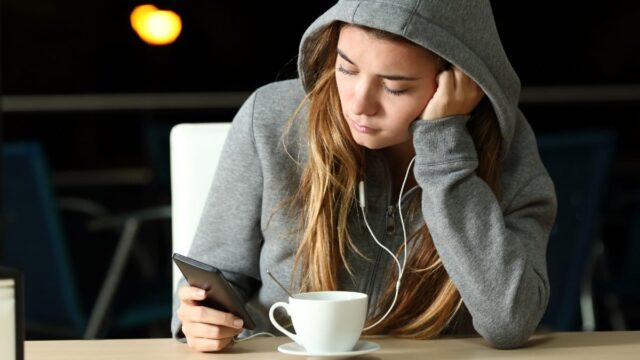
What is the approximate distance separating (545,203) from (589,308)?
167cm

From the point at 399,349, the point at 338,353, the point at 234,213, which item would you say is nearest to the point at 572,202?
the point at 234,213

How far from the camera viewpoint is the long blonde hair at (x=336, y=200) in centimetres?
141

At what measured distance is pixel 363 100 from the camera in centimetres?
128

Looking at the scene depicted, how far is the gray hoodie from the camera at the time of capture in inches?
51.5

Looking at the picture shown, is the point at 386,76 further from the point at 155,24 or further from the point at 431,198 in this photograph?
the point at 155,24

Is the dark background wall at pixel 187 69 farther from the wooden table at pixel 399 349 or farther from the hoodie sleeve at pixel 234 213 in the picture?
the wooden table at pixel 399 349

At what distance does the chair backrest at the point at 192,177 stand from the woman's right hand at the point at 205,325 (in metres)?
0.31

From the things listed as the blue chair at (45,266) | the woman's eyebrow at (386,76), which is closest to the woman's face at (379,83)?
the woman's eyebrow at (386,76)

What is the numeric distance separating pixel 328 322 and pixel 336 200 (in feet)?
1.20

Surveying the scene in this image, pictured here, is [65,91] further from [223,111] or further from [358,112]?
[358,112]

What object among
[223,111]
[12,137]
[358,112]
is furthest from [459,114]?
[12,137]

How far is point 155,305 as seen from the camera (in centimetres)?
245

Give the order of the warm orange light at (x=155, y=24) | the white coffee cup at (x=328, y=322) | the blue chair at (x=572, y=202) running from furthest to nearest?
the warm orange light at (x=155, y=24) → the blue chair at (x=572, y=202) → the white coffee cup at (x=328, y=322)

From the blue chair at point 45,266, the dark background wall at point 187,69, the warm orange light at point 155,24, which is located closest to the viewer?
the blue chair at point 45,266
